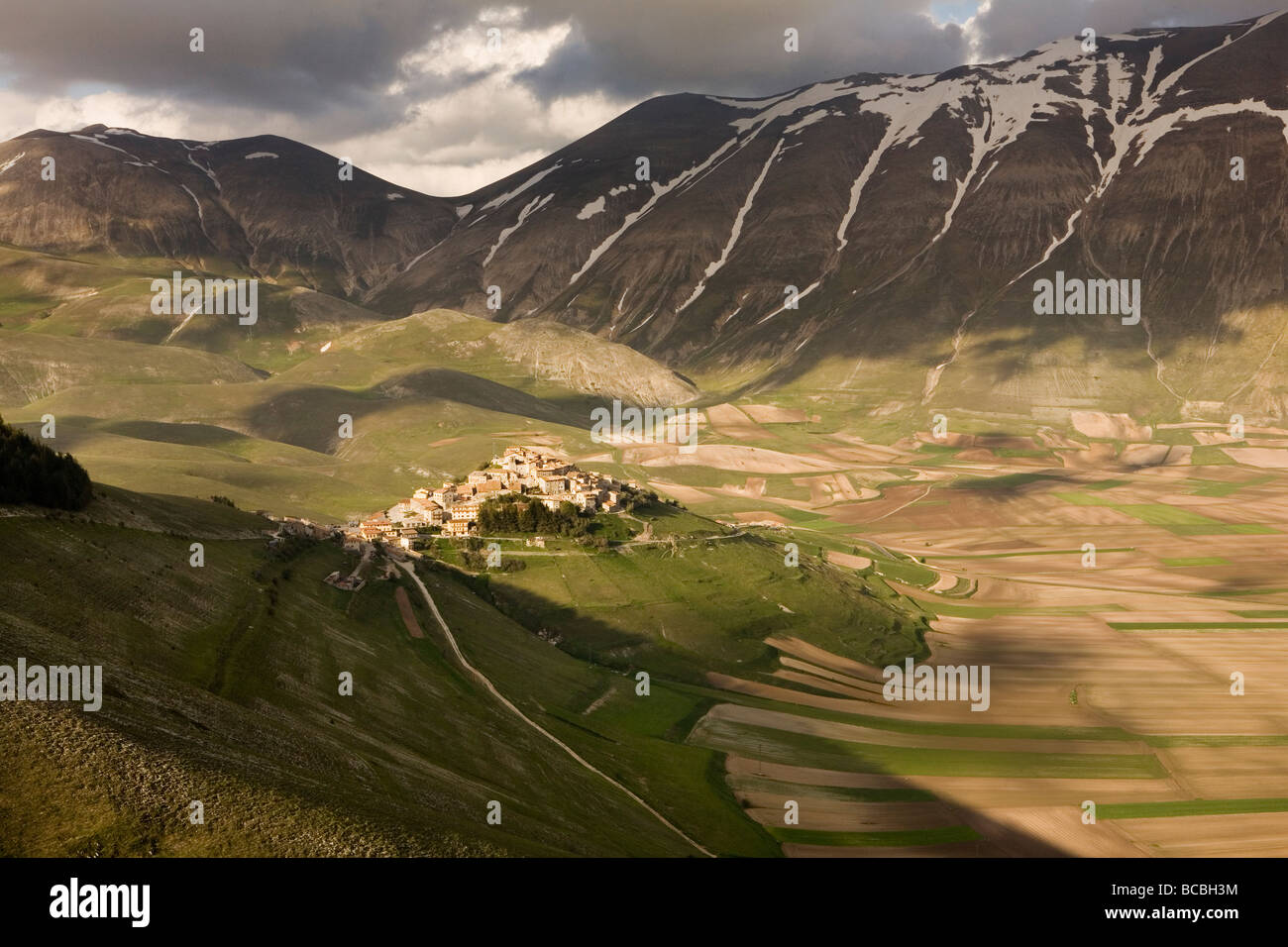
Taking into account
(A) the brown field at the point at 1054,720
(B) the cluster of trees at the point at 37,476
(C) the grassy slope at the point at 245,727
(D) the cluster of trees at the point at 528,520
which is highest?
(B) the cluster of trees at the point at 37,476

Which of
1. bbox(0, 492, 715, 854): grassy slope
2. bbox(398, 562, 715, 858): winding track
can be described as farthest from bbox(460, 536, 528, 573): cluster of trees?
bbox(0, 492, 715, 854): grassy slope

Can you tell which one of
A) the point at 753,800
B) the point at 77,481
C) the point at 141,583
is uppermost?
the point at 77,481

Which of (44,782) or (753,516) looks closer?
(44,782)

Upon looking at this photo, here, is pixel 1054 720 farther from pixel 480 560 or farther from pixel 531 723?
pixel 480 560

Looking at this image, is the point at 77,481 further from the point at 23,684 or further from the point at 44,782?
the point at 44,782

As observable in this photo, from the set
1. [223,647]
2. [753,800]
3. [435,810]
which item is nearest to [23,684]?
[435,810]

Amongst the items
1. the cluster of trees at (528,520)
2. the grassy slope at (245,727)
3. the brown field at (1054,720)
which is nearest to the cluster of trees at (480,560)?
the cluster of trees at (528,520)

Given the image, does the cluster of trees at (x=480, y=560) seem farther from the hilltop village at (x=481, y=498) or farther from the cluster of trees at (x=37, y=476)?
the cluster of trees at (x=37, y=476)
